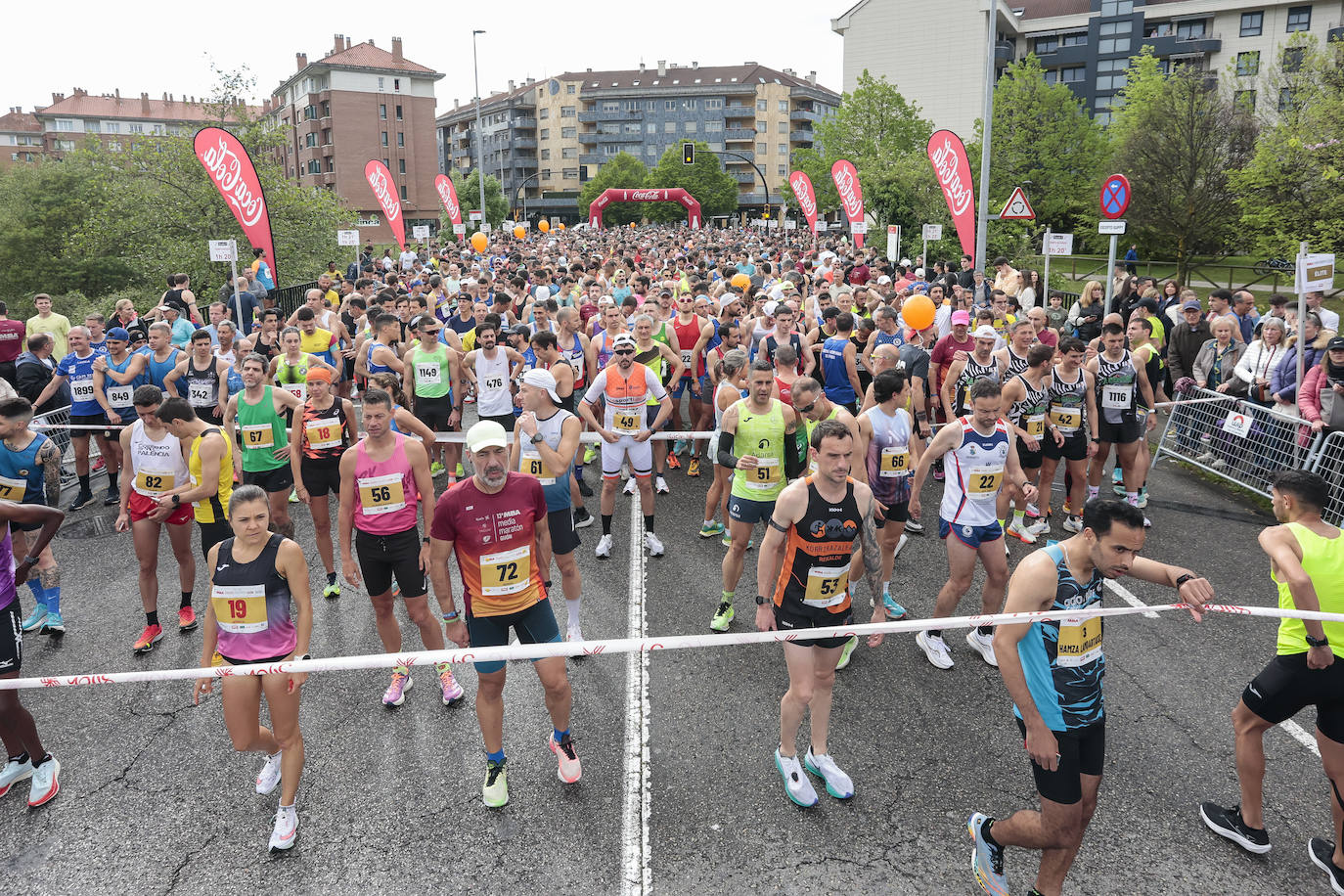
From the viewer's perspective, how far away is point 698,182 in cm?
9662

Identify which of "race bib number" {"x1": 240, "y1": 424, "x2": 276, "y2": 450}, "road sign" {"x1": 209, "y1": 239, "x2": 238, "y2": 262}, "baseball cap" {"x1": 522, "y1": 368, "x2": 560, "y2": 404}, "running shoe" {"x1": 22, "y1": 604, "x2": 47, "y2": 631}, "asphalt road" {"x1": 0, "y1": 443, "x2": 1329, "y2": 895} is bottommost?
"asphalt road" {"x1": 0, "y1": 443, "x2": 1329, "y2": 895}

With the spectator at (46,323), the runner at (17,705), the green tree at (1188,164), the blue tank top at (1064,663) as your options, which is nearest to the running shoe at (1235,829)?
the blue tank top at (1064,663)

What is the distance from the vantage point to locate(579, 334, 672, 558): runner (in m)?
8.14

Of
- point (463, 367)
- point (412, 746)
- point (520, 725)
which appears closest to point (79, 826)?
point (412, 746)

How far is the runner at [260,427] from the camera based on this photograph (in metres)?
7.09

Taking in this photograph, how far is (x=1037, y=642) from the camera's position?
3678 millimetres

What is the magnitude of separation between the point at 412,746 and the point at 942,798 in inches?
121

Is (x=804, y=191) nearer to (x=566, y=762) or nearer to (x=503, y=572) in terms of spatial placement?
(x=503, y=572)

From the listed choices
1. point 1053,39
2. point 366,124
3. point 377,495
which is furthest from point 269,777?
point 366,124

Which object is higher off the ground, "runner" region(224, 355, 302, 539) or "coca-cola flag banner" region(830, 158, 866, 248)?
"coca-cola flag banner" region(830, 158, 866, 248)

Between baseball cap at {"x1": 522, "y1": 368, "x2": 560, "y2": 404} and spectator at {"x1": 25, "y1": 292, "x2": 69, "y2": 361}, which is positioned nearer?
baseball cap at {"x1": 522, "y1": 368, "x2": 560, "y2": 404}

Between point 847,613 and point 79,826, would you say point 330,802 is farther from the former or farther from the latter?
point 847,613

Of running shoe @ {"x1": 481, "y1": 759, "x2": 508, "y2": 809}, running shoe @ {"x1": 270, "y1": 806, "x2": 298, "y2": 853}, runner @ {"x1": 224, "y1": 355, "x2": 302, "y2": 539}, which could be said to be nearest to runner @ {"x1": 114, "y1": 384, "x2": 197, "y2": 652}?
runner @ {"x1": 224, "y1": 355, "x2": 302, "y2": 539}

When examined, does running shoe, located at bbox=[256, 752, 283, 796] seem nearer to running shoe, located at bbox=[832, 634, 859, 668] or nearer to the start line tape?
the start line tape
